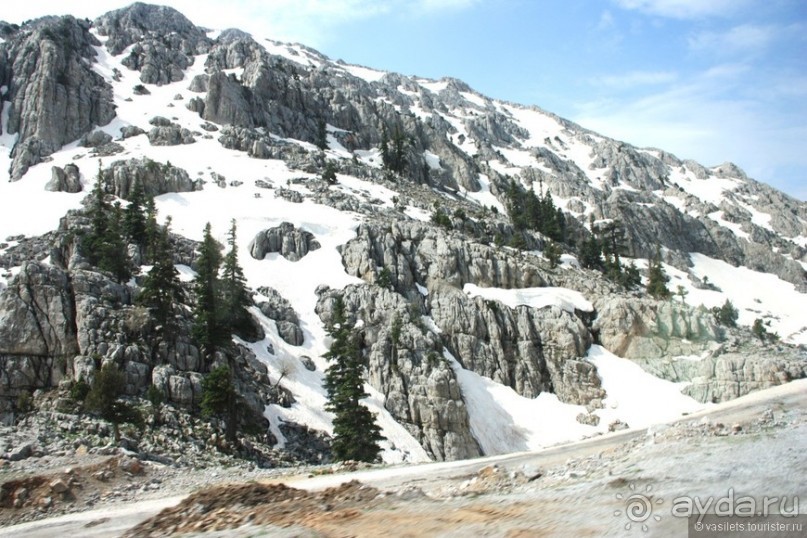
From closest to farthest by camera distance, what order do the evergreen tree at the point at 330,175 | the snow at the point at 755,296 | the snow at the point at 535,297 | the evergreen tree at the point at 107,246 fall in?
the evergreen tree at the point at 107,246 < the snow at the point at 535,297 < the evergreen tree at the point at 330,175 < the snow at the point at 755,296

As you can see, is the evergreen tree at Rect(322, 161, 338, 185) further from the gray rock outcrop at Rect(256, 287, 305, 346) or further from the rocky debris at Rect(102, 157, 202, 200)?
the gray rock outcrop at Rect(256, 287, 305, 346)

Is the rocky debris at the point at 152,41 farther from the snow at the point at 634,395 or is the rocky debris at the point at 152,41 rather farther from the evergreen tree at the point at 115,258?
the snow at the point at 634,395

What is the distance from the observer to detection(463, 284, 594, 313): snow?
6175 cm

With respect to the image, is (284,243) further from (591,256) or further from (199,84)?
(199,84)

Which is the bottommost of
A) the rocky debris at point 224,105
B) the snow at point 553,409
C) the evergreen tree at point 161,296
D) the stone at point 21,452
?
the snow at point 553,409

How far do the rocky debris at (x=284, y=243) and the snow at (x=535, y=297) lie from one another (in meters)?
19.9

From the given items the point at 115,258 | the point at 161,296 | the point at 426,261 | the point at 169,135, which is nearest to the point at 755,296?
the point at 426,261

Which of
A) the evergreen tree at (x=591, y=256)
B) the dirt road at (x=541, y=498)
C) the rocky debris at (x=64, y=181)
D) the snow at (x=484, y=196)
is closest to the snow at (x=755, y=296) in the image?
the evergreen tree at (x=591, y=256)

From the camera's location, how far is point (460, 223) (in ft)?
268

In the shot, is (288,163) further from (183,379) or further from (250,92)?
(183,379)

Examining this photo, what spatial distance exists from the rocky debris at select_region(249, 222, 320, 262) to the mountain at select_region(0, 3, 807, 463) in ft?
0.89

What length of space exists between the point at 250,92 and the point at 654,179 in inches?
5365

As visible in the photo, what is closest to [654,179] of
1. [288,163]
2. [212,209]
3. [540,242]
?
[540,242]

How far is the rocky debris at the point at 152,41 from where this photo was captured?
118 m
